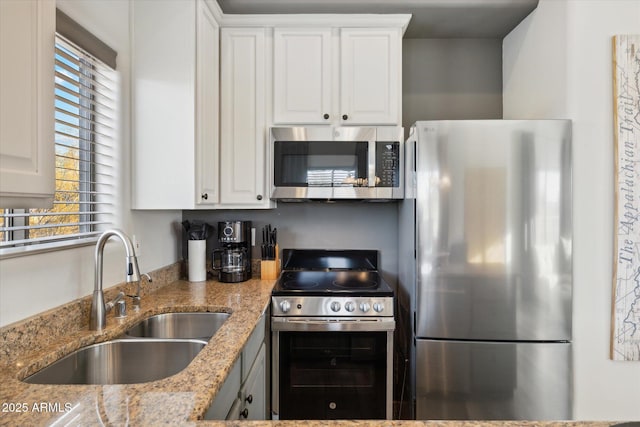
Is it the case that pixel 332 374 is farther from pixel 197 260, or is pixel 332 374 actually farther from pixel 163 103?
Answer: pixel 163 103

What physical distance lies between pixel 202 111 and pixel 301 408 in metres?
1.67

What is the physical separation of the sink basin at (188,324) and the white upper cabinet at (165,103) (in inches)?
21.4

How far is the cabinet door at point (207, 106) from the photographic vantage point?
72.4 inches

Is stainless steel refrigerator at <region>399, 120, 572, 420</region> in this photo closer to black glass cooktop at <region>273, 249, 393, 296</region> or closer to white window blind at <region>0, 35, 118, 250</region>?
black glass cooktop at <region>273, 249, 393, 296</region>

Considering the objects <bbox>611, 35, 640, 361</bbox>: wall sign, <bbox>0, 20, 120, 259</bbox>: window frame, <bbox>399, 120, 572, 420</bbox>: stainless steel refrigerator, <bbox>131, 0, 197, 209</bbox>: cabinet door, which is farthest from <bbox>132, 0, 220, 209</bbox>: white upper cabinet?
<bbox>611, 35, 640, 361</bbox>: wall sign

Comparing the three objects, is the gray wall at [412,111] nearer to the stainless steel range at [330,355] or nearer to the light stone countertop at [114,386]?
the stainless steel range at [330,355]

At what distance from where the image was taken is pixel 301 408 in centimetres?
190

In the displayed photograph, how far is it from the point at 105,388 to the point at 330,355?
1.20m

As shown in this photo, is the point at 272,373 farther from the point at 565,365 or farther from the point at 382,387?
the point at 565,365

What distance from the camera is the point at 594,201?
70.1 inches

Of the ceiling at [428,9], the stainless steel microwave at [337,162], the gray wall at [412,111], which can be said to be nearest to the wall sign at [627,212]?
the ceiling at [428,9]

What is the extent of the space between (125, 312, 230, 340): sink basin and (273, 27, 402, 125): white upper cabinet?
1204mm

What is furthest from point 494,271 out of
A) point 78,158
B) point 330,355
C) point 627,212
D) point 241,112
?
point 78,158

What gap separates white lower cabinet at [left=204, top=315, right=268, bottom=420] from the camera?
1.08 m
